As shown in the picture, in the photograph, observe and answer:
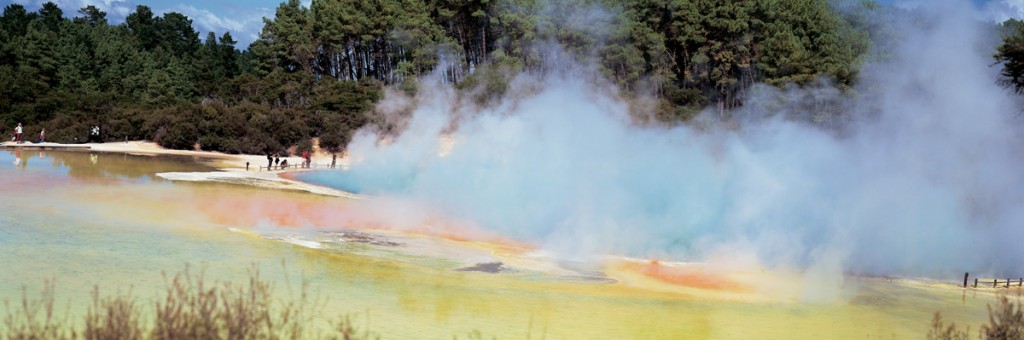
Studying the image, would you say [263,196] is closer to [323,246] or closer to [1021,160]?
[323,246]

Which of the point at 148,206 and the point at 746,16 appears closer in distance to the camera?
the point at 148,206

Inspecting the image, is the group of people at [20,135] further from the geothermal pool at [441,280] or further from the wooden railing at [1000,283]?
the wooden railing at [1000,283]

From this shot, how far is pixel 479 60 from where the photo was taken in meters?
56.9

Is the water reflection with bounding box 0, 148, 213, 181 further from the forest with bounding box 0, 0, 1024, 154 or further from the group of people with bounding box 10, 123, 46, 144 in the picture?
the forest with bounding box 0, 0, 1024, 154

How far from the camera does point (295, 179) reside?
30062mm

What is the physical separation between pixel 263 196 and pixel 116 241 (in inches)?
354

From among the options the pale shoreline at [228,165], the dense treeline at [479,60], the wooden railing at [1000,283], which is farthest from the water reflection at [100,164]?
the wooden railing at [1000,283]

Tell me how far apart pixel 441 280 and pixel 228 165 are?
1013 inches

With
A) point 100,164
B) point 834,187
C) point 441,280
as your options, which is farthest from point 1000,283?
point 100,164

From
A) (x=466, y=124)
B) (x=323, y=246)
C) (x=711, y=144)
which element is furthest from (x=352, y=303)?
(x=466, y=124)

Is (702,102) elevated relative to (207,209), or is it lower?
elevated

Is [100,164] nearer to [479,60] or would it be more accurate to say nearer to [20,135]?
[20,135]

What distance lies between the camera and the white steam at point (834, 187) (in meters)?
15.5

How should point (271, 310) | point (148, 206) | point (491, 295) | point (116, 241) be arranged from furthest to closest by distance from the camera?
point (148, 206) < point (116, 241) < point (491, 295) < point (271, 310)
